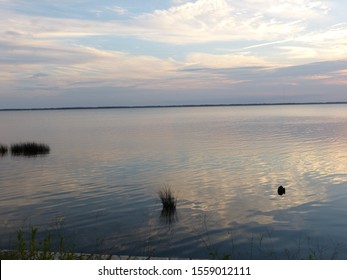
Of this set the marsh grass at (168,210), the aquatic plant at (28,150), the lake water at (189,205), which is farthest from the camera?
the aquatic plant at (28,150)

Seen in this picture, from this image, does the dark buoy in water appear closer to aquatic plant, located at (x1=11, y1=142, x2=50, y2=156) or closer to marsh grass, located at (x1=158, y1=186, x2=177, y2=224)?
marsh grass, located at (x1=158, y1=186, x2=177, y2=224)

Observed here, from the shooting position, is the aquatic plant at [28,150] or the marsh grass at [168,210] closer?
the marsh grass at [168,210]

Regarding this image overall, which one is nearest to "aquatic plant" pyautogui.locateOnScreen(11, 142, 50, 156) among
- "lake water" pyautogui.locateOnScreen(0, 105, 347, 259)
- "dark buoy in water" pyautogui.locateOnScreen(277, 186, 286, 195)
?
"lake water" pyautogui.locateOnScreen(0, 105, 347, 259)

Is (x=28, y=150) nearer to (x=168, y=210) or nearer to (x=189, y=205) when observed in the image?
(x=189, y=205)

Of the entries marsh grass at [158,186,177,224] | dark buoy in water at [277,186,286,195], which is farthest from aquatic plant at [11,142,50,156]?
dark buoy in water at [277,186,286,195]

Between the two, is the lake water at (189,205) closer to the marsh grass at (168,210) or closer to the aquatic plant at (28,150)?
the marsh grass at (168,210)

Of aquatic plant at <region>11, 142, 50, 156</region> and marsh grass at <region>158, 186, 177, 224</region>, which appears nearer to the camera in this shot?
marsh grass at <region>158, 186, 177, 224</region>

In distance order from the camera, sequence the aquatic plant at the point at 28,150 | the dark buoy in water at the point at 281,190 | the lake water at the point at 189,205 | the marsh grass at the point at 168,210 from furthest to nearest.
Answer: the aquatic plant at the point at 28,150
the dark buoy in water at the point at 281,190
the marsh grass at the point at 168,210
the lake water at the point at 189,205

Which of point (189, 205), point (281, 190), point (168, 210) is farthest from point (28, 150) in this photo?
point (281, 190)

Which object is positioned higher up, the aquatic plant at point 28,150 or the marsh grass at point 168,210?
the aquatic plant at point 28,150

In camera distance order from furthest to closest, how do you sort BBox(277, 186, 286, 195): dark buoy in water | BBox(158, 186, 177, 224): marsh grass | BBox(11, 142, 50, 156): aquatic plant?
BBox(11, 142, 50, 156): aquatic plant
BBox(277, 186, 286, 195): dark buoy in water
BBox(158, 186, 177, 224): marsh grass

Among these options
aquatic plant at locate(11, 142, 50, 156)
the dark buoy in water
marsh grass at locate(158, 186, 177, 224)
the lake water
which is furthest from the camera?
aquatic plant at locate(11, 142, 50, 156)

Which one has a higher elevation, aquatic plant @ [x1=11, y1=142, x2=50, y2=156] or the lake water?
aquatic plant @ [x1=11, y1=142, x2=50, y2=156]

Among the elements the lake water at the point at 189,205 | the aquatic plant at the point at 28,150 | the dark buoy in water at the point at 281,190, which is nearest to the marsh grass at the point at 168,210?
the lake water at the point at 189,205
